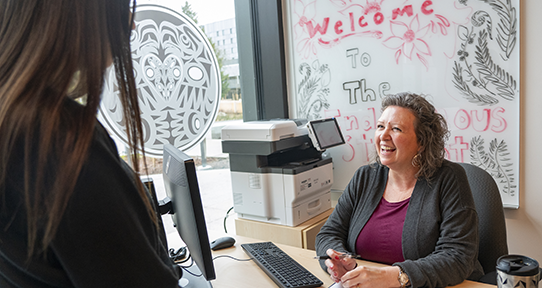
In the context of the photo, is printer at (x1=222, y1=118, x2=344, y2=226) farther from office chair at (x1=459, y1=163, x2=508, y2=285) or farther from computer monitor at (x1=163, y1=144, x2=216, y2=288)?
computer monitor at (x1=163, y1=144, x2=216, y2=288)

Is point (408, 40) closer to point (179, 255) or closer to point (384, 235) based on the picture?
point (384, 235)

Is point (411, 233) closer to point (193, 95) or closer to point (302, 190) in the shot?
point (302, 190)

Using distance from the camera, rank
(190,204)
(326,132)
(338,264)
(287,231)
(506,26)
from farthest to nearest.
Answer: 1. (326,132)
2. (287,231)
3. (506,26)
4. (338,264)
5. (190,204)

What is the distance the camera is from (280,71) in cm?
285

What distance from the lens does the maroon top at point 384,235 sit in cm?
157

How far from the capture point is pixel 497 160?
212cm

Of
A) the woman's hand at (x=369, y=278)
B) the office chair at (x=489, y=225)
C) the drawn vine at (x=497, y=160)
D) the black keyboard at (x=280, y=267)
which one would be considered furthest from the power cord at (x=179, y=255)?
the drawn vine at (x=497, y=160)

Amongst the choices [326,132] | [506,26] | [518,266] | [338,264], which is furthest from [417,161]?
[506,26]

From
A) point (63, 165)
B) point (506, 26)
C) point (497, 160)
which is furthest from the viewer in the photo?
point (497, 160)

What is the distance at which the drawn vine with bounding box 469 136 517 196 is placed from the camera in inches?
82.4

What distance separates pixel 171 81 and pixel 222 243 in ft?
3.59

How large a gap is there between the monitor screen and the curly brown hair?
2.08 feet

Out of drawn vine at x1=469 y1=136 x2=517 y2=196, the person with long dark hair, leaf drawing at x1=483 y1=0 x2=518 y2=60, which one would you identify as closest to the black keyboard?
the person with long dark hair

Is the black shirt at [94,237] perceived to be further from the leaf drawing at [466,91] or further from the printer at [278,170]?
the leaf drawing at [466,91]
